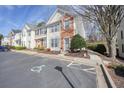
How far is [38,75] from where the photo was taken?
24.3ft

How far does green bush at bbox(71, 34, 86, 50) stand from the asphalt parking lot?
1164 mm

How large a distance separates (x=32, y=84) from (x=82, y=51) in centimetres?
507

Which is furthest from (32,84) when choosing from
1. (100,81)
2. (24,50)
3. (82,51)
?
(82,51)

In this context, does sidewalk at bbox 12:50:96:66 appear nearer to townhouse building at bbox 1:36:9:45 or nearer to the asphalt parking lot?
the asphalt parking lot

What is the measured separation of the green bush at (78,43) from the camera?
33.1 feet

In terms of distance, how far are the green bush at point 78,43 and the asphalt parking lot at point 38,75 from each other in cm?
116

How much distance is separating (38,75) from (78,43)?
385cm

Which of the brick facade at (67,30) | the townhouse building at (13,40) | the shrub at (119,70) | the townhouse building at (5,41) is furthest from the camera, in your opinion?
the brick facade at (67,30)

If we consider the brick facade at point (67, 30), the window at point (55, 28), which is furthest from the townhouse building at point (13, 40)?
the brick facade at point (67, 30)

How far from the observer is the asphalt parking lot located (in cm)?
615

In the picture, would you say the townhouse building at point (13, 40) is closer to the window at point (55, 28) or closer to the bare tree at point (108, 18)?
the window at point (55, 28)
